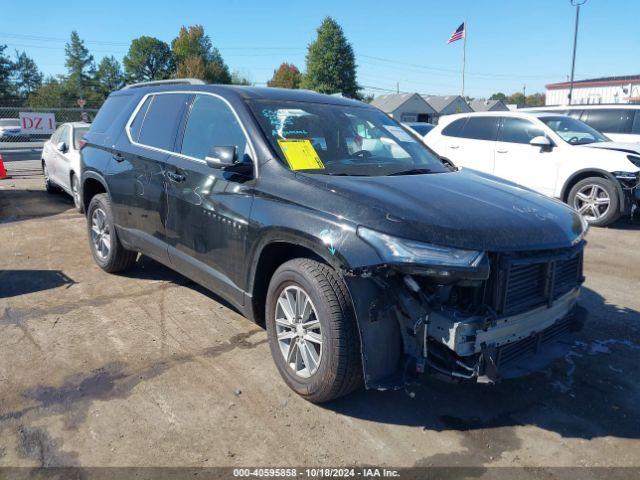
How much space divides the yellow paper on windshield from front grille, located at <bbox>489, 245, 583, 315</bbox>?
4.38 ft

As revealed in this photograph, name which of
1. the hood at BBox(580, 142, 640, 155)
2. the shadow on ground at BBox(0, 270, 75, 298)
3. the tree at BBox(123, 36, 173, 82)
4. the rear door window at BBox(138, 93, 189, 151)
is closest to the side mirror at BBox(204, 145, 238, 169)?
the rear door window at BBox(138, 93, 189, 151)

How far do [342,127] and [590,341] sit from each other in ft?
8.52

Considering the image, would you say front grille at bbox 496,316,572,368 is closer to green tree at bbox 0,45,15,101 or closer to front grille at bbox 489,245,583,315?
front grille at bbox 489,245,583,315

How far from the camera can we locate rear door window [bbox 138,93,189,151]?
4.25 metres

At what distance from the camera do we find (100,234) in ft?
17.7

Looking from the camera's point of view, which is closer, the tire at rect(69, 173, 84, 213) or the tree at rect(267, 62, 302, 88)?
the tire at rect(69, 173, 84, 213)

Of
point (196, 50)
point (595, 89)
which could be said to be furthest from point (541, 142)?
point (196, 50)

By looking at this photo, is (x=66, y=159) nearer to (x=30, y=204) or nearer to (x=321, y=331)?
(x=30, y=204)

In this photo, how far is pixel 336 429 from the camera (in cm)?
289

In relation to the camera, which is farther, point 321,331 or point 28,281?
point 28,281

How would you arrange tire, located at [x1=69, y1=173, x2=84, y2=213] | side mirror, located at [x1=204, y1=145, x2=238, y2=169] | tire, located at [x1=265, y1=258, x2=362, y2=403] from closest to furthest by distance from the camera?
tire, located at [x1=265, y1=258, x2=362, y2=403] < side mirror, located at [x1=204, y1=145, x2=238, y2=169] < tire, located at [x1=69, y1=173, x2=84, y2=213]

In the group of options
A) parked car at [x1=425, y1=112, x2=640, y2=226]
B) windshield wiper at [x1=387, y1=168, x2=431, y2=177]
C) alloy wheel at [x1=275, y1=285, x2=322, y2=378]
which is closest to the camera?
alloy wheel at [x1=275, y1=285, x2=322, y2=378]

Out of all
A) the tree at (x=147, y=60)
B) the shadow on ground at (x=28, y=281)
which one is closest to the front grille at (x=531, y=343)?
the shadow on ground at (x=28, y=281)

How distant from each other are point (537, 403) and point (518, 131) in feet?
23.1
